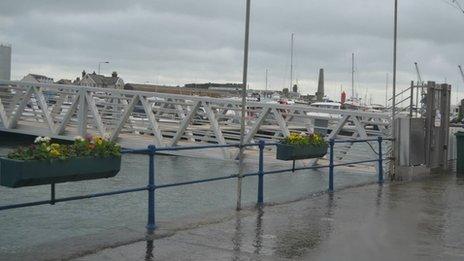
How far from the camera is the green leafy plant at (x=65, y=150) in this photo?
6.99 meters

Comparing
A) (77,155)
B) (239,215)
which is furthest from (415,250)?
(77,155)

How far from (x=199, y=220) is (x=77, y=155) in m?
2.32

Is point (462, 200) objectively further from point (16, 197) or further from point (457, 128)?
point (16, 197)

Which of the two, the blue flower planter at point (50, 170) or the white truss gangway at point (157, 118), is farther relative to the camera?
the white truss gangway at point (157, 118)

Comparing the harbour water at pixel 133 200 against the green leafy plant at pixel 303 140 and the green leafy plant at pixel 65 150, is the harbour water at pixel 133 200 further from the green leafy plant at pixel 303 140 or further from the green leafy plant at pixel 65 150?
the green leafy plant at pixel 65 150

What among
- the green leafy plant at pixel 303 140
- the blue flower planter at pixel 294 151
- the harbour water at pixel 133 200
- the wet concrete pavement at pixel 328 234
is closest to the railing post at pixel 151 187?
the harbour water at pixel 133 200

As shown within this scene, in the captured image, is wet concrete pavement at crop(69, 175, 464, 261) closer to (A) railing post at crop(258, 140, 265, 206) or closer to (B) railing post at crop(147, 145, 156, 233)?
(A) railing post at crop(258, 140, 265, 206)

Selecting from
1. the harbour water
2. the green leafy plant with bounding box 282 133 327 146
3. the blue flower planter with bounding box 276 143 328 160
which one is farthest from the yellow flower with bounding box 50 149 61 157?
the green leafy plant with bounding box 282 133 327 146

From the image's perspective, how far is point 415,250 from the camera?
7418 millimetres

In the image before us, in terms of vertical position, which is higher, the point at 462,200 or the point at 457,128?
the point at 457,128

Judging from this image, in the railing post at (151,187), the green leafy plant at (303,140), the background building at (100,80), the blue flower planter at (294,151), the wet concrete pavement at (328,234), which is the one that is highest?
the background building at (100,80)

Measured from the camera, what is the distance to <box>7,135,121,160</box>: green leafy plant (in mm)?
6988

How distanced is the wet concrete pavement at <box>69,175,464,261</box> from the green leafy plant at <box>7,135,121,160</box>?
1.18 meters

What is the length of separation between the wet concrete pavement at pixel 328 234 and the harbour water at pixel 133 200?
925 mm
